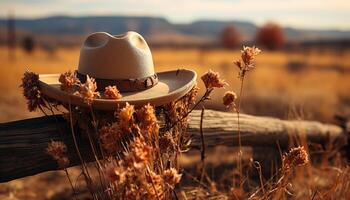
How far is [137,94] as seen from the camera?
2344mm

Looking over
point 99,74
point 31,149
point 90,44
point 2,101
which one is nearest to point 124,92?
point 99,74

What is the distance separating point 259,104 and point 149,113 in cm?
816

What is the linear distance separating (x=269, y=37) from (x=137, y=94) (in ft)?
251

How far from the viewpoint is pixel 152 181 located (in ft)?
5.53

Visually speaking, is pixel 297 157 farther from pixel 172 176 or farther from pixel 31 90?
pixel 31 90

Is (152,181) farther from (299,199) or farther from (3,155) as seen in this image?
(299,199)

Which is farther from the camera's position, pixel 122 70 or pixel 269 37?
pixel 269 37

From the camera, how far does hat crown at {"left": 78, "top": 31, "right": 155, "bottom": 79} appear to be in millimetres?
2363

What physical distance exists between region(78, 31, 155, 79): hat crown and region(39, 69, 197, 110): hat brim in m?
0.12

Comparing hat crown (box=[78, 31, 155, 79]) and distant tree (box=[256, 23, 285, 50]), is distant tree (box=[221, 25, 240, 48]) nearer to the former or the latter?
distant tree (box=[256, 23, 285, 50])

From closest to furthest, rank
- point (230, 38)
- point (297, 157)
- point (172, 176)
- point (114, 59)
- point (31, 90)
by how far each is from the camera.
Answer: point (172, 176)
point (297, 157)
point (31, 90)
point (114, 59)
point (230, 38)

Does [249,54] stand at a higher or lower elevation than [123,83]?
higher

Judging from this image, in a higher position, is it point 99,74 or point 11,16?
point 99,74

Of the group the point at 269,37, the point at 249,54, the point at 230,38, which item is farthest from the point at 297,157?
the point at 230,38
